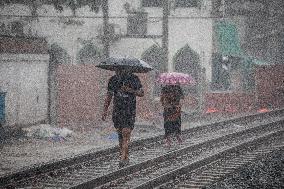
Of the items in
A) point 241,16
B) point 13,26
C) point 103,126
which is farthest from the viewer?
point 241,16

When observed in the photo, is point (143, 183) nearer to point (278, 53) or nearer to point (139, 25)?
point (139, 25)

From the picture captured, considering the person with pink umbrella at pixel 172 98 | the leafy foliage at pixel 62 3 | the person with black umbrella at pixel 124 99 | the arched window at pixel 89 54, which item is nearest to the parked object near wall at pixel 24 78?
the person with pink umbrella at pixel 172 98

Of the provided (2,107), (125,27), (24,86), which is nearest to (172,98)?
(2,107)

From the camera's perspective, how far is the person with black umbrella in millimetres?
9508

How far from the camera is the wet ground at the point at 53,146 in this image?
1123 cm

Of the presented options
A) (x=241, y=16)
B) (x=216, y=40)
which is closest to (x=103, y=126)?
(x=216, y=40)

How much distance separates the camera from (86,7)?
2895cm

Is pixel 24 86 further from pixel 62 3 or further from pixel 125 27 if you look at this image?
pixel 125 27

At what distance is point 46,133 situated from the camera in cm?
1554

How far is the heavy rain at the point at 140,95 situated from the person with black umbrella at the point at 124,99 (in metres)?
0.02

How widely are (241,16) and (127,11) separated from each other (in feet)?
31.3

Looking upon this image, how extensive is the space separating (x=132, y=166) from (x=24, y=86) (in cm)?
874

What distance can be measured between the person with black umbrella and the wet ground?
2.02m

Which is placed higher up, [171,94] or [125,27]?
[125,27]
